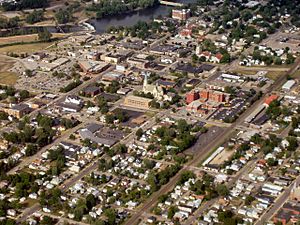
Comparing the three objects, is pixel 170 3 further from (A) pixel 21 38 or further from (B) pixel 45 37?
(A) pixel 21 38

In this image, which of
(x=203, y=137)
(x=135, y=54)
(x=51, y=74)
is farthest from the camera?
(x=135, y=54)

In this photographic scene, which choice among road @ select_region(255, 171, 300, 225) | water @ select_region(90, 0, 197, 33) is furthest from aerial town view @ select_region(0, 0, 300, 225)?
water @ select_region(90, 0, 197, 33)

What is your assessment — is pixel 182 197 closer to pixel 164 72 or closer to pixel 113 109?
pixel 113 109

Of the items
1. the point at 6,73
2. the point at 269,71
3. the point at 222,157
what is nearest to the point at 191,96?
the point at 222,157

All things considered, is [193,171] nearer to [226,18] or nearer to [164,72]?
[164,72]

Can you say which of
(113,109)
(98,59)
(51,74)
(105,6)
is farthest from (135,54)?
(105,6)

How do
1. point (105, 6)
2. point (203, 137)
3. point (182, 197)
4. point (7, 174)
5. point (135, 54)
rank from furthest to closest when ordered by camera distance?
1. point (105, 6)
2. point (135, 54)
3. point (203, 137)
4. point (7, 174)
5. point (182, 197)

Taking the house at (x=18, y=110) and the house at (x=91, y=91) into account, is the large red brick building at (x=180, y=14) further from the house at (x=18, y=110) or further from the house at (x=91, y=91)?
the house at (x=18, y=110)

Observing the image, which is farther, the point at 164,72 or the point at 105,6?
the point at 105,6
